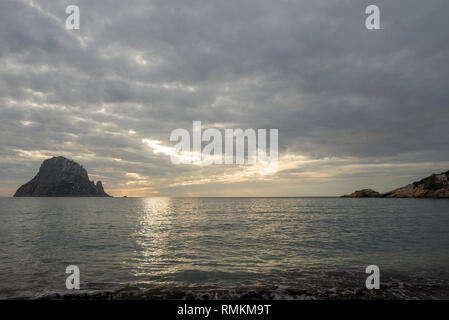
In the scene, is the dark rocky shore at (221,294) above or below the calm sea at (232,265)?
above

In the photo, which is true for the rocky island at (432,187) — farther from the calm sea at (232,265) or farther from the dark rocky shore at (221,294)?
the dark rocky shore at (221,294)

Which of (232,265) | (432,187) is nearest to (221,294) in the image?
(232,265)

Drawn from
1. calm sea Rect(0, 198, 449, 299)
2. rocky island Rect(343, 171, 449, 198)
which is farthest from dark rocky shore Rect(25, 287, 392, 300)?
rocky island Rect(343, 171, 449, 198)

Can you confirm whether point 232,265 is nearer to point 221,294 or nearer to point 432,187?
point 221,294

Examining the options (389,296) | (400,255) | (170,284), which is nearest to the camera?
(389,296)

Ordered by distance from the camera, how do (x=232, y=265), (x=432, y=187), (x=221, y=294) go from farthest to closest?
(x=432, y=187) → (x=232, y=265) → (x=221, y=294)

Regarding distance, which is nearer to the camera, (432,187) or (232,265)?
(232,265)

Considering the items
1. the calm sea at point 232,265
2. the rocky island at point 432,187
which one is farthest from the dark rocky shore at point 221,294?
the rocky island at point 432,187

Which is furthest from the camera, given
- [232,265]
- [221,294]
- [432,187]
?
[432,187]

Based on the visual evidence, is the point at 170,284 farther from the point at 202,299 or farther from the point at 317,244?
the point at 317,244
